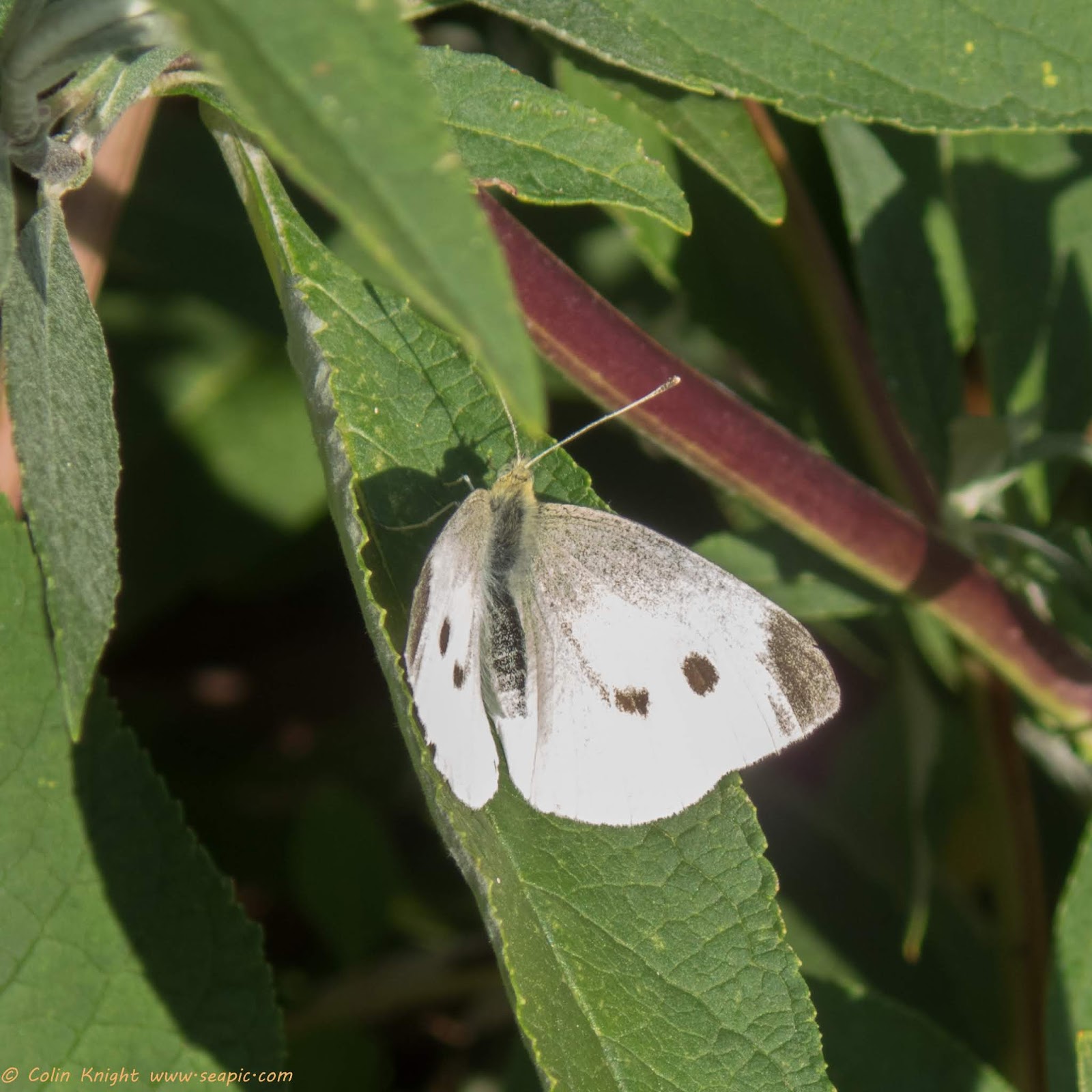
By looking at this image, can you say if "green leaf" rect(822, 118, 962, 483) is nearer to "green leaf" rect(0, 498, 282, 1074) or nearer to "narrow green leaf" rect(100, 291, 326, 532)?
"narrow green leaf" rect(100, 291, 326, 532)

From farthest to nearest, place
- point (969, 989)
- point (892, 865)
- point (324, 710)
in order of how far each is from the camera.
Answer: point (324, 710)
point (892, 865)
point (969, 989)


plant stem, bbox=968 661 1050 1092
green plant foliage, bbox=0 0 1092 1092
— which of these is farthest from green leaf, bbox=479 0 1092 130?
plant stem, bbox=968 661 1050 1092

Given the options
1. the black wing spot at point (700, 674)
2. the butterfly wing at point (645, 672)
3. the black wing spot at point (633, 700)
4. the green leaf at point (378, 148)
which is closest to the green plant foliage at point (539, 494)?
the green leaf at point (378, 148)

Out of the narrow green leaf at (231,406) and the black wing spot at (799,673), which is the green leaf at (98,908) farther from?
the narrow green leaf at (231,406)

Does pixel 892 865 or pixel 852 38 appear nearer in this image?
pixel 852 38

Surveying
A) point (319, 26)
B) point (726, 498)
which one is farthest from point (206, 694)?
point (319, 26)

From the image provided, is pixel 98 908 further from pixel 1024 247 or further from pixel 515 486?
pixel 1024 247

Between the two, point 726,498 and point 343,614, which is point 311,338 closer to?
point 726,498

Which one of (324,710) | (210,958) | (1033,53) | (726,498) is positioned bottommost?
(324,710)
